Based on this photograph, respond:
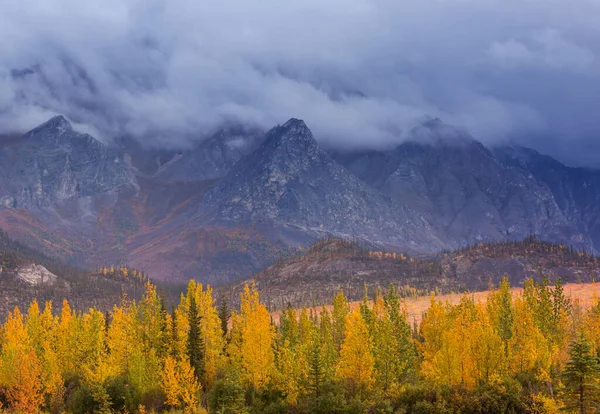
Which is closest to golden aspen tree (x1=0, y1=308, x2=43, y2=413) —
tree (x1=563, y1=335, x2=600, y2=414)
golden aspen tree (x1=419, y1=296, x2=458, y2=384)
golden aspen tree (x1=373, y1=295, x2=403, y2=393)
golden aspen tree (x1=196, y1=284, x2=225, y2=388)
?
golden aspen tree (x1=196, y1=284, x2=225, y2=388)

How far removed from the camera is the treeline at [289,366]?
235 ft

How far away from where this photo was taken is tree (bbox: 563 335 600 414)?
50812 millimetres

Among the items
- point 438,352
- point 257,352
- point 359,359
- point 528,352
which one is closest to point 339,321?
point 257,352

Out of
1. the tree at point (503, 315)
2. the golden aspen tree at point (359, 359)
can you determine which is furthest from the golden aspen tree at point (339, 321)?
the golden aspen tree at point (359, 359)

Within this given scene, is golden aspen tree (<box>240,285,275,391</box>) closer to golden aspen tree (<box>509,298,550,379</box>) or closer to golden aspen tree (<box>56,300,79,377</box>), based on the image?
golden aspen tree (<box>509,298,550,379</box>)

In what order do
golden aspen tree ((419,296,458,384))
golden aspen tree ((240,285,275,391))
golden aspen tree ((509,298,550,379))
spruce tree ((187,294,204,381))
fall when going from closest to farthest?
1. golden aspen tree ((419,296,458,384))
2. golden aspen tree ((509,298,550,379))
3. golden aspen tree ((240,285,275,391))
4. spruce tree ((187,294,204,381))

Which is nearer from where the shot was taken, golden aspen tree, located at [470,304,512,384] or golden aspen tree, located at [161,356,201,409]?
golden aspen tree, located at [161,356,201,409]

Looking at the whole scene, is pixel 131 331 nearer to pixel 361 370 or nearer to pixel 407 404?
pixel 361 370

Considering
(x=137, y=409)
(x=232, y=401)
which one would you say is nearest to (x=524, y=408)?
(x=232, y=401)

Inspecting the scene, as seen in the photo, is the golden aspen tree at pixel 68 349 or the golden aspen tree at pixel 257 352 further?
the golden aspen tree at pixel 68 349

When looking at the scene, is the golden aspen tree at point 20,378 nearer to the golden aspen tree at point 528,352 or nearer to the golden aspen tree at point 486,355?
the golden aspen tree at point 486,355

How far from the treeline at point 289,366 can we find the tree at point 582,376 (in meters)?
5.09

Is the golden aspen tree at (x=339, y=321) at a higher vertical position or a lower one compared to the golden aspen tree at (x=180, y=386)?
higher

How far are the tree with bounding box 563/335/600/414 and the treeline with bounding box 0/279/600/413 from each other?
5087 millimetres
